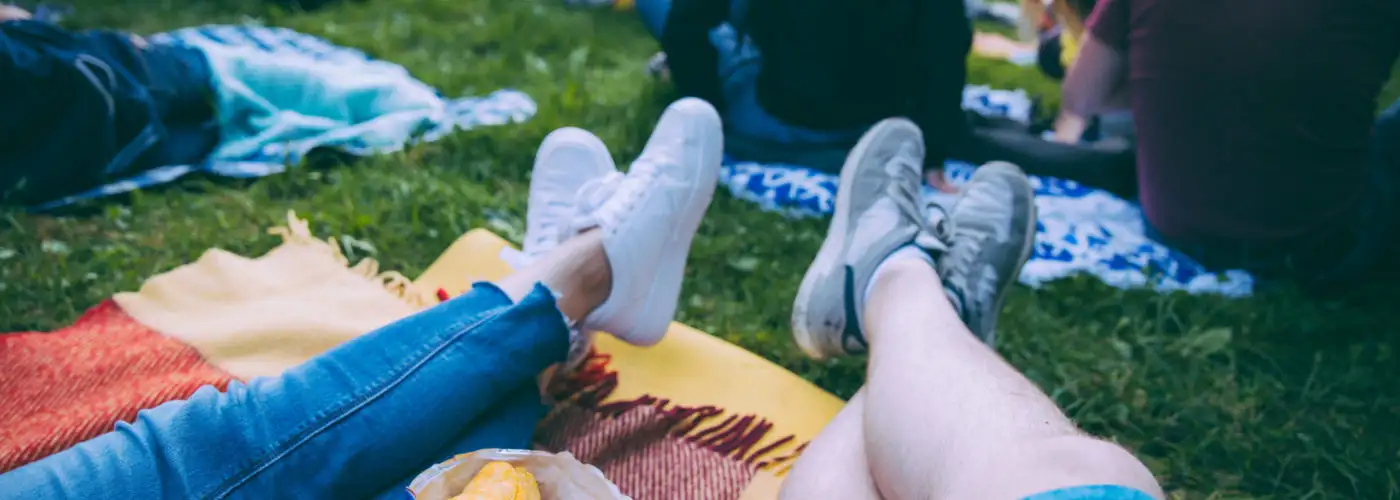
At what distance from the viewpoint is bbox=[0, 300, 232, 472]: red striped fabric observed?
112cm

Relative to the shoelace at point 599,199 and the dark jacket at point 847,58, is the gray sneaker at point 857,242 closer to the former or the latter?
the shoelace at point 599,199

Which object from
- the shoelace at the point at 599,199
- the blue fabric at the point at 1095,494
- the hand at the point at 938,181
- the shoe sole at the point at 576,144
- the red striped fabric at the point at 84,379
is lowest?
the hand at the point at 938,181

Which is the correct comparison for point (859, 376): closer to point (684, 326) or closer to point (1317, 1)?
point (684, 326)

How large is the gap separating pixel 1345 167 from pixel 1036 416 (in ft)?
5.55

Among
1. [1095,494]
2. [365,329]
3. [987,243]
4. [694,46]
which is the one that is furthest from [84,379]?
[694,46]

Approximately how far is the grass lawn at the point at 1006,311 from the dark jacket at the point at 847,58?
13.1 inches

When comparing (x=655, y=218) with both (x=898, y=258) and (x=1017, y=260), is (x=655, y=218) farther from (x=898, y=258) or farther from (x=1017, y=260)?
(x=1017, y=260)

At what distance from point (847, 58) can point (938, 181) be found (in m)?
0.47

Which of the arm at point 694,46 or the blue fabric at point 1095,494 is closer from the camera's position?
the blue fabric at point 1095,494

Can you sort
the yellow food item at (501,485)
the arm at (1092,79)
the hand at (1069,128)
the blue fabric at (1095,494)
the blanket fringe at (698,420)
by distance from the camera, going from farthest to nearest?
the hand at (1069,128) < the arm at (1092,79) < the blanket fringe at (698,420) < the yellow food item at (501,485) < the blue fabric at (1095,494)

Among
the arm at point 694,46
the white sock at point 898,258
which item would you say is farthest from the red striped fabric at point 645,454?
the arm at point 694,46

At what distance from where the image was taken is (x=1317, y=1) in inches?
76.0

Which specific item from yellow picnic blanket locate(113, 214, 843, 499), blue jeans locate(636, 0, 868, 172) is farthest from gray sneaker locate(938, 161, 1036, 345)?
blue jeans locate(636, 0, 868, 172)

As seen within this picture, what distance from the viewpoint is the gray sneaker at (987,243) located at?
5.14 ft
